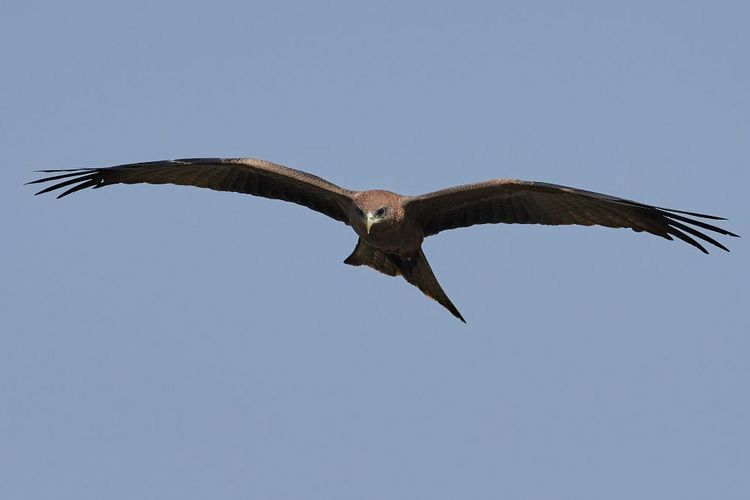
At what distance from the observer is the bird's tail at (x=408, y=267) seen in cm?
1376

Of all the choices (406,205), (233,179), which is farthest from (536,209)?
(233,179)

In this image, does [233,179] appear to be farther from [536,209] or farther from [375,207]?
[536,209]

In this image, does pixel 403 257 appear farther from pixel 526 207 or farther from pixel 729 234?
pixel 729 234

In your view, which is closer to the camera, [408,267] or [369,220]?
[369,220]

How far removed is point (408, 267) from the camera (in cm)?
1381

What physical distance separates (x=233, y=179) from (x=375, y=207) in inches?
72.8

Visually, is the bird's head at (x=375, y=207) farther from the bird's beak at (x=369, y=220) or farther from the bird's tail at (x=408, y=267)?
the bird's tail at (x=408, y=267)

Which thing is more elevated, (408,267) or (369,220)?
(369,220)

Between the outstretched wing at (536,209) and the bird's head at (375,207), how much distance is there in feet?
0.63

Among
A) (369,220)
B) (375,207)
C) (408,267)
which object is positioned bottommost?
(408,267)

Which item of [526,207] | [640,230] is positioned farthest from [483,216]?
[640,230]

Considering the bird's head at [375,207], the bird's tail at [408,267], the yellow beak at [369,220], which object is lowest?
the bird's tail at [408,267]

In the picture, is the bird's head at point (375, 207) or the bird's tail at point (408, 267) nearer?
the bird's head at point (375, 207)

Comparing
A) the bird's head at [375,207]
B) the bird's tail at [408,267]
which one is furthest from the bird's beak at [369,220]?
the bird's tail at [408,267]
